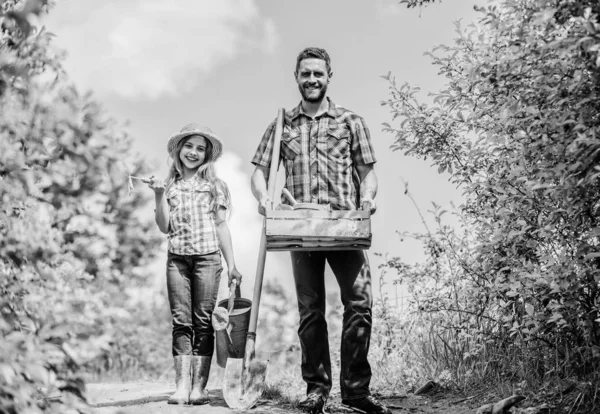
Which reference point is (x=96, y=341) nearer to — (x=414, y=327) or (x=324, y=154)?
(x=324, y=154)

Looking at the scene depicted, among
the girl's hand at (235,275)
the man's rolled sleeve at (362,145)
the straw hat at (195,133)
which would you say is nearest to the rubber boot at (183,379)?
the girl's hand at (235,275)

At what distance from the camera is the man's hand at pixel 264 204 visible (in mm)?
4438

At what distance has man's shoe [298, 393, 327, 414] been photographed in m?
4.43

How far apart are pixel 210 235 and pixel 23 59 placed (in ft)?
7.96

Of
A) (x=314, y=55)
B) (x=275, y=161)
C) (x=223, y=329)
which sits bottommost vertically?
(x=223, y=329)

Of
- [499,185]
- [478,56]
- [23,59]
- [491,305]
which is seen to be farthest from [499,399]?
[23,59]

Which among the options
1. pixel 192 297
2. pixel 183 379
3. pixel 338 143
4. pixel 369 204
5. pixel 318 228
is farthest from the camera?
pixel 192 297

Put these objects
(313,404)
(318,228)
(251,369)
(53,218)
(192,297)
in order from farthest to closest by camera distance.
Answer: (192,297) → (251,369) → (313,404) → (318,228) → (53,218)

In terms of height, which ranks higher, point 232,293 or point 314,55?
point 314,55

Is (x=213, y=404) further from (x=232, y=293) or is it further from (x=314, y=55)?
(x=314, y=55)

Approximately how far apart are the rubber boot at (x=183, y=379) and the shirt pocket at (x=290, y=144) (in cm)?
148

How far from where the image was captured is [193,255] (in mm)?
4934

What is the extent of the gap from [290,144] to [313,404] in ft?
5.14

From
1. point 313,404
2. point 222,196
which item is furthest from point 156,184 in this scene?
point 313,404
